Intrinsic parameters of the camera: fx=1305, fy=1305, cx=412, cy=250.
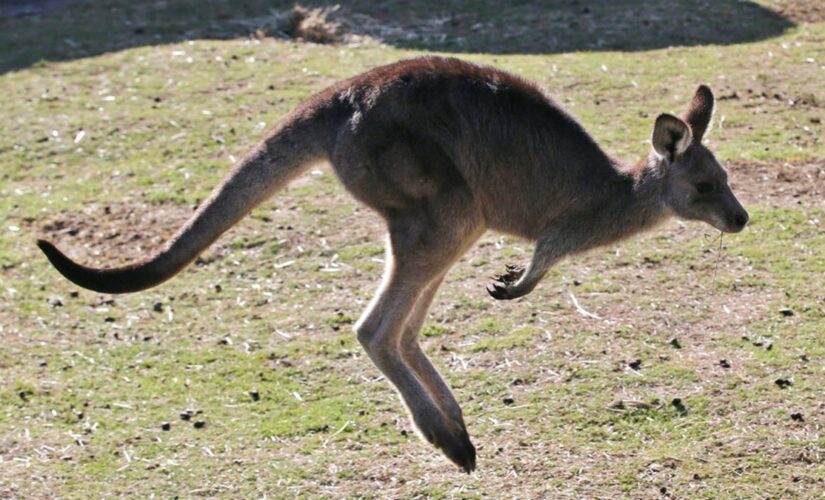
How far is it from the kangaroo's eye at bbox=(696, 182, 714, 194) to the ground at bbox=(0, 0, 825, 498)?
1.70ft

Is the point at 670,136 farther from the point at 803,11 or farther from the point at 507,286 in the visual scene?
the point at 803,11

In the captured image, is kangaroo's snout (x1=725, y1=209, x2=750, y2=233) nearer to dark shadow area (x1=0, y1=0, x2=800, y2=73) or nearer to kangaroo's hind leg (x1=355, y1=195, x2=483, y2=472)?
kangaroo's hind leg (x1=355, y1=195, x2=483, y2=472)

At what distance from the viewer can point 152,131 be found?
31.9ft

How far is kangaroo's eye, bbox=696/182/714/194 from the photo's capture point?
5.41 m

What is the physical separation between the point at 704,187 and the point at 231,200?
6.38 ft

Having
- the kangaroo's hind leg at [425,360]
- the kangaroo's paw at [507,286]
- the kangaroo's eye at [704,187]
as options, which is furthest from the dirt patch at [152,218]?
the kangaroo's eye at [704,187]

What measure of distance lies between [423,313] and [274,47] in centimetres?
621

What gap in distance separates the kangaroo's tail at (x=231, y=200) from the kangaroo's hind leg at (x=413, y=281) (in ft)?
1.53

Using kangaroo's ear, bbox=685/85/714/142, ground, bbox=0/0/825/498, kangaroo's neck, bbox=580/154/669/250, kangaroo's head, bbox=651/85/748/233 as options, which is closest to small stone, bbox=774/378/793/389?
ground, bbox=0/0/825/498

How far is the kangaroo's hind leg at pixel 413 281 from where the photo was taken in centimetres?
512

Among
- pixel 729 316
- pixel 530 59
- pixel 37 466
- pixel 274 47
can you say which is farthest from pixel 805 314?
pixel 274 47

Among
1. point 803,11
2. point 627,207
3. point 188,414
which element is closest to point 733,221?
point 627,207

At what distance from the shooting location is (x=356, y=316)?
7.14 meters

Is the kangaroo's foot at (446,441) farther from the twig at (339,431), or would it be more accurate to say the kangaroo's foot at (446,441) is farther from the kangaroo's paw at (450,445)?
the twig at (339,431)
